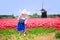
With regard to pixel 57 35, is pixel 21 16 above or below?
above

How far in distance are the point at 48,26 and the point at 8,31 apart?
1.75m

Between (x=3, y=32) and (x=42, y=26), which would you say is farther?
(x=42, y=26)

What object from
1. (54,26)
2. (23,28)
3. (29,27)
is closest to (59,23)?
(54,26)

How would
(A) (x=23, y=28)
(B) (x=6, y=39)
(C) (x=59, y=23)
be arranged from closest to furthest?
(B) (x=6, y=39) < (A) (x=23, y=28) < (C) (x=59, y=23)

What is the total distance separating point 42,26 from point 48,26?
0.21 m

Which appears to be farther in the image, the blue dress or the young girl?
the blue dress

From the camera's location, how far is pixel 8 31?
10.6 metres

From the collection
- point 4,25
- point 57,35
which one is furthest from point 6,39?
point 4,25

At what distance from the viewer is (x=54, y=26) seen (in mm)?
11719

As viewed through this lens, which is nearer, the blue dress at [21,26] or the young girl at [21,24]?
the young girl at [21,24]

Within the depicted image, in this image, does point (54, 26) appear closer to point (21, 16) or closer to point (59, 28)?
point (59, 28)

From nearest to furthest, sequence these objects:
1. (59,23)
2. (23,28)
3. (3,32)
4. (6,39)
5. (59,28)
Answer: (6,39) → (23,28) → (3,32) → (59,28) → (59,23)

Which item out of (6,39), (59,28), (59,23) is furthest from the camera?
(59,23)

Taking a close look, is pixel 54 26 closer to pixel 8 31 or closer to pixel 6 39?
pixel 8 31
